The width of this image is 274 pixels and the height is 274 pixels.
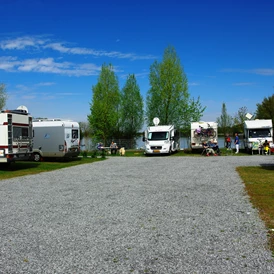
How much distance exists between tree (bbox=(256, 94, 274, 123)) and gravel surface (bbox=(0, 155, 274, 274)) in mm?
41463

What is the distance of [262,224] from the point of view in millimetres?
5980

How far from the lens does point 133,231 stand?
5715 millimetres

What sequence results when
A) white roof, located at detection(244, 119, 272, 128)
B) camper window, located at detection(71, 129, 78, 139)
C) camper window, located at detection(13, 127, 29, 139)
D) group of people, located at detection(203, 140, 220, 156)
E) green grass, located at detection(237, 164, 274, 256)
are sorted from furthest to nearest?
white roof, located at detection(244, 119, 272, 128) < group of people, located at detection(203, 140, 220, 156) < camper window, located at detection(71, 129, 78, 139) < camper window, located at detection(13, 127, 29, 139) < green grass, located at detection(237, 164, 274, 256)

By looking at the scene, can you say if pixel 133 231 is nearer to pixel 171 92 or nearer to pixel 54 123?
pixel 54 123

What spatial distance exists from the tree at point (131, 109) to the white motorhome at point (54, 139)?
90.7 feet

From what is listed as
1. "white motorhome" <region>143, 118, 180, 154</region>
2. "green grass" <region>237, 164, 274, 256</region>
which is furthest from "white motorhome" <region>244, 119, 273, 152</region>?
"green grass" <region>237, 164, 274, 256</region>

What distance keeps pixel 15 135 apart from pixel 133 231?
13.0m

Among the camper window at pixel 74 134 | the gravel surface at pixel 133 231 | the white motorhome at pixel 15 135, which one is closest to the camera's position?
the gravel surface at pixel 133 231

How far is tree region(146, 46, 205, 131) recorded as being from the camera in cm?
3834

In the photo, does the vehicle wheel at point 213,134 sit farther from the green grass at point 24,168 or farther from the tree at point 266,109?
the tree at point 266,109

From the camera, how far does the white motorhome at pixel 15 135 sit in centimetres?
1641

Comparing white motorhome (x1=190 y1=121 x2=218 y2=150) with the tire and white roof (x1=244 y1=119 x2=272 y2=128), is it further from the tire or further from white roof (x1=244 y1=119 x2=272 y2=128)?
the tire

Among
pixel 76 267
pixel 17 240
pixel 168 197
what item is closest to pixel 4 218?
pixel 17 240

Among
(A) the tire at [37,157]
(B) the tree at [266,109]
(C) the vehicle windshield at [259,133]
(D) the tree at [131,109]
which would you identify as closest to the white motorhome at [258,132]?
(C) the vehicle windshield at [259,133]
